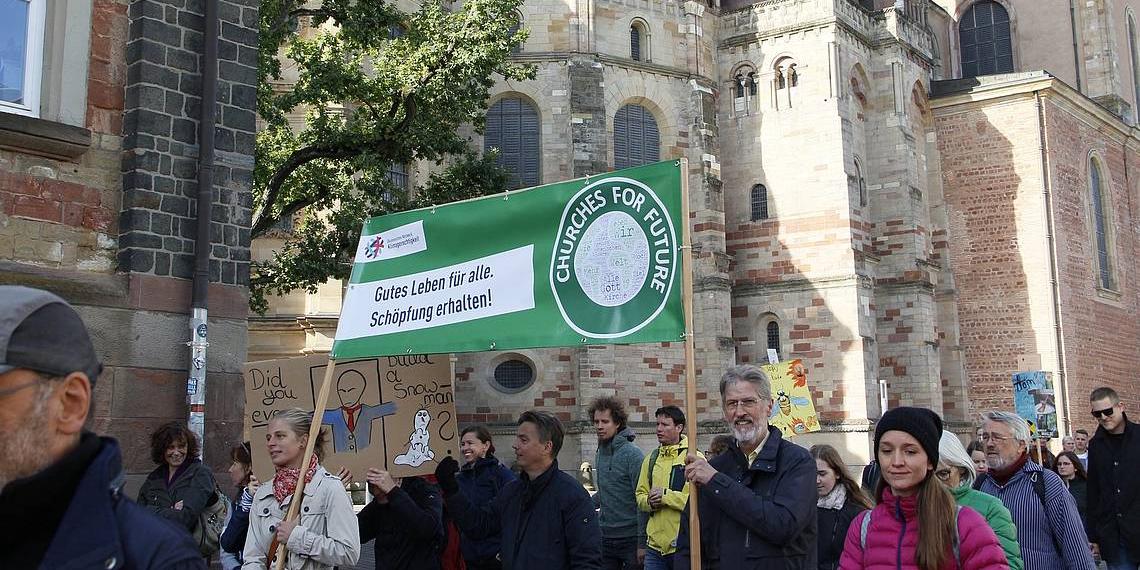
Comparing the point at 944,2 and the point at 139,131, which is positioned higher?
the point at 944,2

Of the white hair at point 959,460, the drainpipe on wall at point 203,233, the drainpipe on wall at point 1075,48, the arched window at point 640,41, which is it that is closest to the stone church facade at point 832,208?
the arched window at point 640,41

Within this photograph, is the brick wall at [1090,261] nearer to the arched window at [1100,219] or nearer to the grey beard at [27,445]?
the arched window at [1100,219]

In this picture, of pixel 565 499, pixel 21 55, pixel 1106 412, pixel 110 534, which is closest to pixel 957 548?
pixel 565 499

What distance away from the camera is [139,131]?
958cm

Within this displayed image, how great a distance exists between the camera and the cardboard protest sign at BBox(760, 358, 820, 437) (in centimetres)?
1559

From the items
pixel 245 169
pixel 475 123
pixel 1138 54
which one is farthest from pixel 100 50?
pixel 1138 54

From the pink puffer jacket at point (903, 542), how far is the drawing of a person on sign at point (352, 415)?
3.37m

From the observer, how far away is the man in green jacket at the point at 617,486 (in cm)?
834

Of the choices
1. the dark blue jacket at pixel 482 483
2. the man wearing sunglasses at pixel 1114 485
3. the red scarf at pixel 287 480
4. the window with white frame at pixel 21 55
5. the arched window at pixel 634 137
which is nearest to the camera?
the red scarf at pixel 287 480

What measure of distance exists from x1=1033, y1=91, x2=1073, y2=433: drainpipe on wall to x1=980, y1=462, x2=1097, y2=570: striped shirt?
27666mm

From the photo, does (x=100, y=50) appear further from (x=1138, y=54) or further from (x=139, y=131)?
(x=1138, y=54)

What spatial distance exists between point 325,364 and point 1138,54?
40.2 m

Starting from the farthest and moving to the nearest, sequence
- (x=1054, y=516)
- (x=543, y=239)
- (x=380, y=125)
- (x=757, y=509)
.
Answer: (x=380, y=125) → (x=543, y=239) → (x=1054, y=516) → (x=757, y=509)

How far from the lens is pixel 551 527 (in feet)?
18.2
